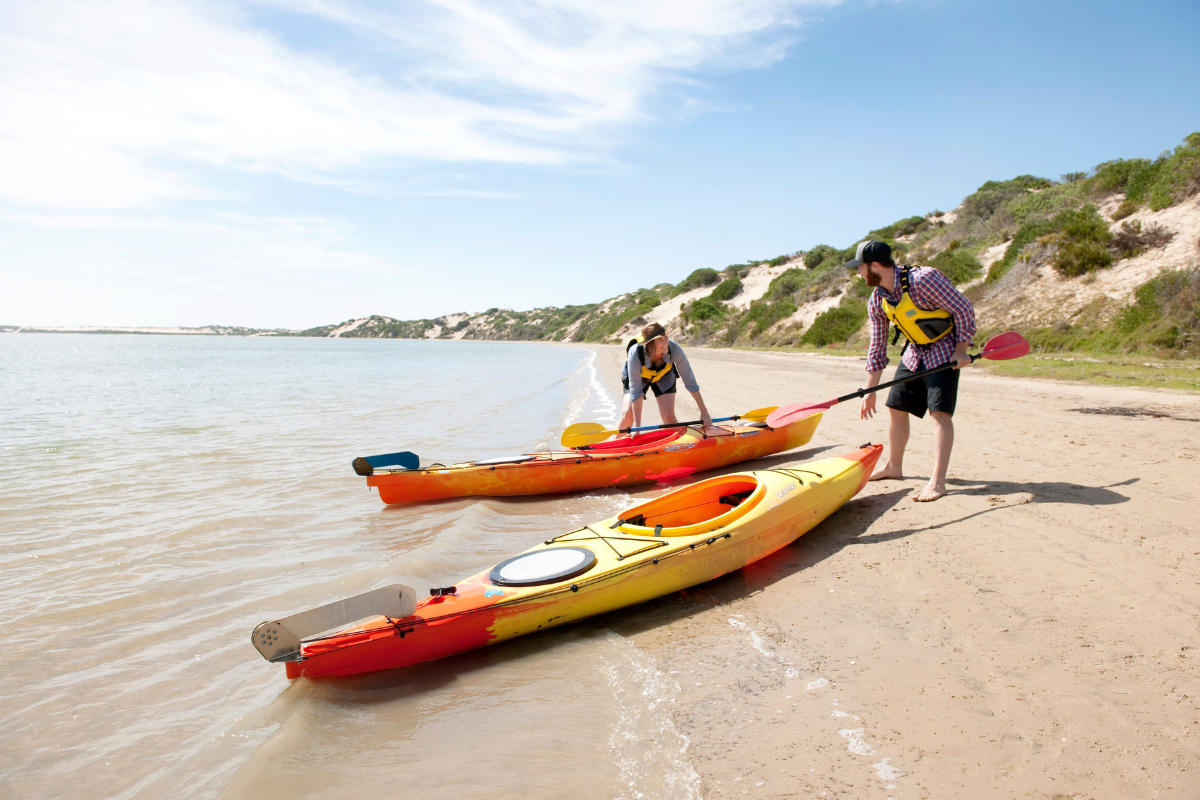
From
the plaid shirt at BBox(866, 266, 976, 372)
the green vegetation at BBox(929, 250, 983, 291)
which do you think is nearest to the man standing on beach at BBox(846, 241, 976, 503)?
the plaid shirt at BBox(866, 266, 976, 372)

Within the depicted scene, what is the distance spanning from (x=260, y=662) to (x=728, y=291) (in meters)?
43.4

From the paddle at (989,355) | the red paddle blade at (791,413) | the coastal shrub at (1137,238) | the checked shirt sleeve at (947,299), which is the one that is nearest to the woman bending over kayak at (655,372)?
the red paddle blade at (791,413)

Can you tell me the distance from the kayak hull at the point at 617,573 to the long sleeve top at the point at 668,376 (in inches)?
76.3

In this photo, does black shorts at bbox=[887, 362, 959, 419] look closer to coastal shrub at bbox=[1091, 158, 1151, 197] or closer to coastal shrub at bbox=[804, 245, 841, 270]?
coastal shrub at bbox=[1091, 158, 1151, 197]

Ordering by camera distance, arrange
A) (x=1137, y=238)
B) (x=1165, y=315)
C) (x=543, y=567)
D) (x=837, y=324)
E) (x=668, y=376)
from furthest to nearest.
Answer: (x=837, y=324), (x=1137, y=238), (x=1165, y=315), (x=668, y=376), (x=543, y=567)

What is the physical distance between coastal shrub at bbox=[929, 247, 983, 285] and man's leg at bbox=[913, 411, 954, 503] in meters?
17.6

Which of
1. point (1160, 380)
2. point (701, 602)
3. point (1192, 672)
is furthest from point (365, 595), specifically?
point (1160, 380)

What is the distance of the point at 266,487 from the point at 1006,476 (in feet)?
24.2

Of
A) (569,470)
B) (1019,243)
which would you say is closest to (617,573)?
(569,470)

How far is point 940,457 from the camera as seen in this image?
454cm

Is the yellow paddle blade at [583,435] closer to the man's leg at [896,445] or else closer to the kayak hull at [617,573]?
the kayak hull at [617,573]

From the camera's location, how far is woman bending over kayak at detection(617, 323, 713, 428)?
647cm

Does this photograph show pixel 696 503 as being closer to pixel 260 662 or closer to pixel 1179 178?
pixel 260 662

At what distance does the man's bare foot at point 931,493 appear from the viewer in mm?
4562
